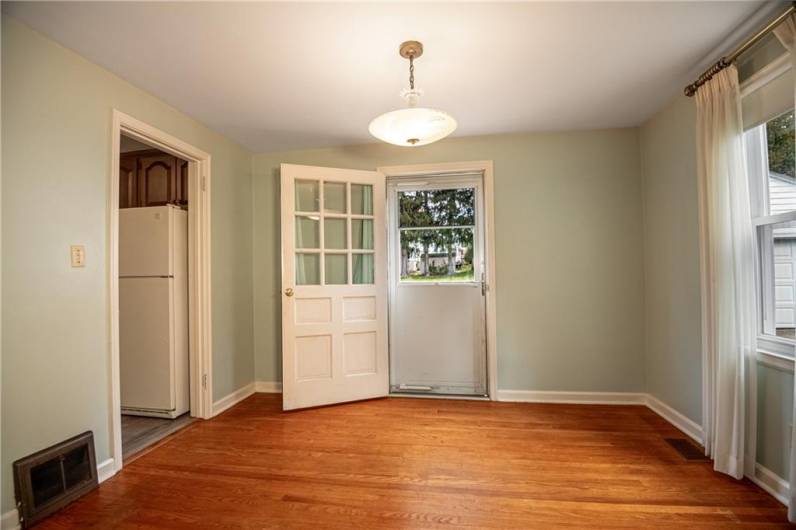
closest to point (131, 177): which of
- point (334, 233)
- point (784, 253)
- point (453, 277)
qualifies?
point (334, 233)

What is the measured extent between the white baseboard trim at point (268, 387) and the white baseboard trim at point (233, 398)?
0.04 metres

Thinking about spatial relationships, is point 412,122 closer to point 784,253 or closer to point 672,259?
point 784,253

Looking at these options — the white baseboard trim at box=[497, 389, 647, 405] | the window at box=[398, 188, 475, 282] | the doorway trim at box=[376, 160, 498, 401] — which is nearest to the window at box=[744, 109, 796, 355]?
the white baseboard trim at box=[497, 389, 647, 405]

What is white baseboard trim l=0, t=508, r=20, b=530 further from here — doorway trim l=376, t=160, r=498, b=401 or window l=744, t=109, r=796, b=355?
window l=744, t=109, r=796, b=355

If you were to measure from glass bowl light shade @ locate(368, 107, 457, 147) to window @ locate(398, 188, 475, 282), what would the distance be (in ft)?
4.74

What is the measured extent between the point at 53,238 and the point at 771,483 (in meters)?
3.77

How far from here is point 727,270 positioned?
1.83m

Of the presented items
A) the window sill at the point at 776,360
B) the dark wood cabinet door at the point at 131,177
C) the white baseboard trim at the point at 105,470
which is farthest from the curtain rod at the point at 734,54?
the dark wood cabinet door at the point at 131,177

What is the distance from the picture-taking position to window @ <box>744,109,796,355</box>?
1691 millimetres

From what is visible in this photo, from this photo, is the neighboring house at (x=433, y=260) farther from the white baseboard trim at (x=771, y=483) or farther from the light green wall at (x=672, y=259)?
the white baseboard trim at (x=771, y=483)

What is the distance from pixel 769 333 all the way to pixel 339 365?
2.81m

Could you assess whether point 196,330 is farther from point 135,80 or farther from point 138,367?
point 135,80

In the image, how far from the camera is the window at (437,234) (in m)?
3.28

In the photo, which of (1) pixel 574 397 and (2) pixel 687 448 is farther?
(1) pixel 574 397
